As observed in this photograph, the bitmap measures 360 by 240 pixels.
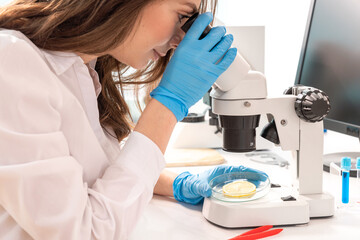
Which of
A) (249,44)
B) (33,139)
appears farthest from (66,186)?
(249,44)

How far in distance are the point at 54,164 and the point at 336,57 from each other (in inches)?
46.4

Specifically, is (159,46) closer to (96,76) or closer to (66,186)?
(96,76)

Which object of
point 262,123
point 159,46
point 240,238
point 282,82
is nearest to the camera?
point 240,238

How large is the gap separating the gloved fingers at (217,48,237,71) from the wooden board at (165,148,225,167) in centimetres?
69

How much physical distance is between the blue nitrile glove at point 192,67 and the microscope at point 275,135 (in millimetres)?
41

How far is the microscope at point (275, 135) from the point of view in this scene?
1192mm

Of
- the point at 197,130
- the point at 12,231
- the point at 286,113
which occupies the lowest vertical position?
the point at 197,130

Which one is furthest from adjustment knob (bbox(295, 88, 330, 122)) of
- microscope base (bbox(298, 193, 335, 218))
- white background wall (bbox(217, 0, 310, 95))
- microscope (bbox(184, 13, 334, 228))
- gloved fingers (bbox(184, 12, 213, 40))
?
white background wall (bbox(217, 0, 310, 95))

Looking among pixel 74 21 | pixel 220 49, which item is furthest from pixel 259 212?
pixel 74 21

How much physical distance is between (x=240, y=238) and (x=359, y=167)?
19.8 inches

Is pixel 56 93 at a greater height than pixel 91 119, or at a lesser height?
greater

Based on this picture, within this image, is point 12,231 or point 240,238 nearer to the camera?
point 12,231

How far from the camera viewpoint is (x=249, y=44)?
2.12m

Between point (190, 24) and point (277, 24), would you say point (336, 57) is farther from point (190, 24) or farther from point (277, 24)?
point (277, 24)
